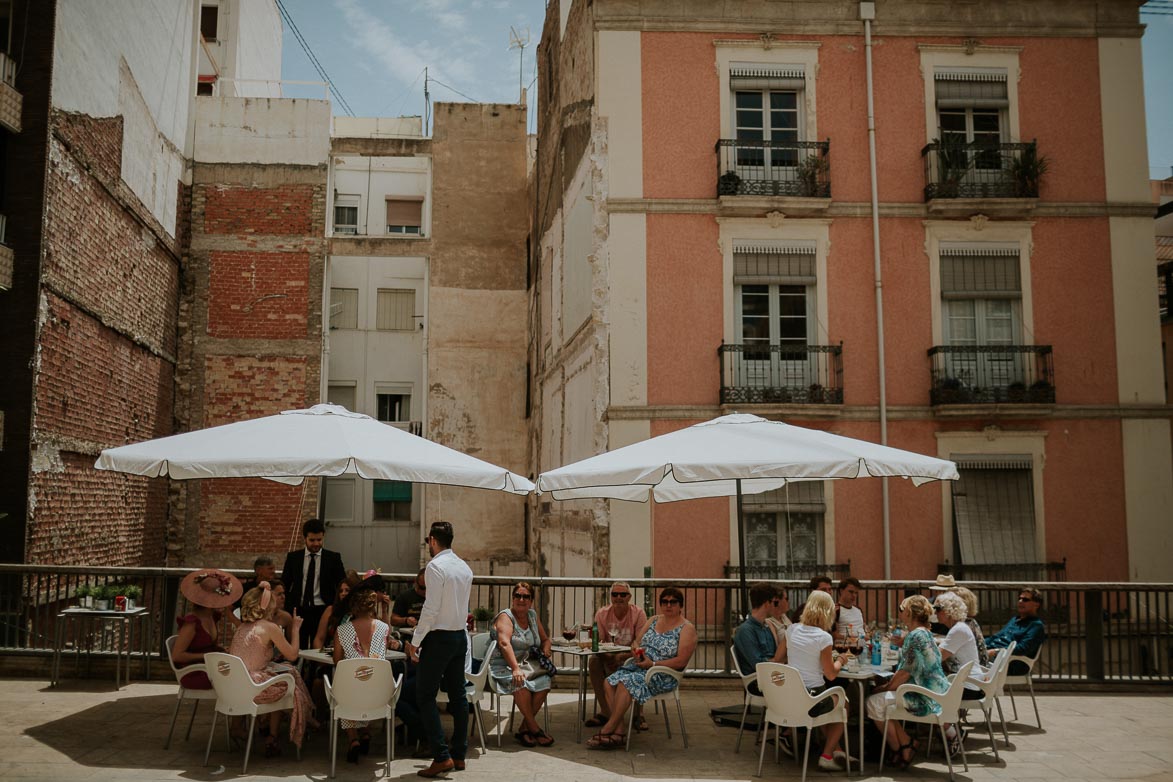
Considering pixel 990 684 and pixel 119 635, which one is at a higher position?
pixel 119 635

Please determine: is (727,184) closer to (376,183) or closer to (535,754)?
(535,754)

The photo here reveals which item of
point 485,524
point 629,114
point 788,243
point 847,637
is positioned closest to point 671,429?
point 788,243

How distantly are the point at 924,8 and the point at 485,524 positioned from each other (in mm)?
15943

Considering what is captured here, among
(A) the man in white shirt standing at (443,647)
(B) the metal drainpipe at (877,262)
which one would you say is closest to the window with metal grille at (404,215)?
(B) the metal drainpipe at (877,262)

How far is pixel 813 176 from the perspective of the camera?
55.3 feet

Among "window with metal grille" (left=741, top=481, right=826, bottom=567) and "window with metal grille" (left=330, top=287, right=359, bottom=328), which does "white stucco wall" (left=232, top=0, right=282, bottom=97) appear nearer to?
"window with metal grille" (left=330, top=287, right=359, bottom=328)

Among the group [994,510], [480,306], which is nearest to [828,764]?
[994,510]

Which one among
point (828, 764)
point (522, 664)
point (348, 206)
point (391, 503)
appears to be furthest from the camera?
point (348, 206)

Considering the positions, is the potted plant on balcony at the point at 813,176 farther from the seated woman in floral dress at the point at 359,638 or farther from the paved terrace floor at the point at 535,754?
the seated woman in floral dress at the point at 359,638

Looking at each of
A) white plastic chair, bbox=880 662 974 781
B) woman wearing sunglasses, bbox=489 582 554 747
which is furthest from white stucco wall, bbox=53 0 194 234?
white plastic chair, bbox=880 662 974 781

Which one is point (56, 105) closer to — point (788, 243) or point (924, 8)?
point (788, 243)

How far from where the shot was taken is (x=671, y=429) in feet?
53.2

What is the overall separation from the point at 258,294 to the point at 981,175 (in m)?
17.5

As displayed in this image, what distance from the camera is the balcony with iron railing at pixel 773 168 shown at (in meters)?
16.7
